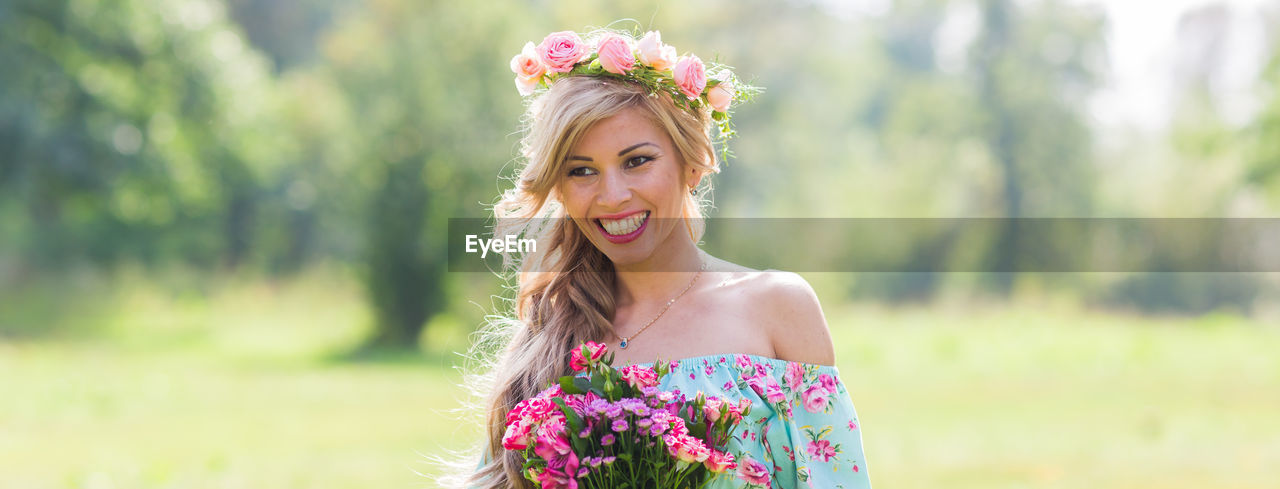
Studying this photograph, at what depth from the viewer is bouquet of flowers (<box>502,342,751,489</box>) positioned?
220 cm

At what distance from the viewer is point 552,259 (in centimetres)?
325

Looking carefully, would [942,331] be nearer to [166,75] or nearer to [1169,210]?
[1169,210]

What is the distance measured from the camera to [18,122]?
2009 cm

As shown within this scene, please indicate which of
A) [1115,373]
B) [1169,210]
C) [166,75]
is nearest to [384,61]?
[166,75]

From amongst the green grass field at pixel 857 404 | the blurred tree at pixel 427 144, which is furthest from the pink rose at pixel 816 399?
the blurred tree at pixel 427 144

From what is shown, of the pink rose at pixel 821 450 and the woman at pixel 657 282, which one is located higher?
the woman at pixel 657 282

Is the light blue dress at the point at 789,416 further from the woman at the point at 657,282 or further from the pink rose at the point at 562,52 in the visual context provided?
the pink rose at the point at 562,52

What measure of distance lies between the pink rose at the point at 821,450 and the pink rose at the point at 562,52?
3.88 feet

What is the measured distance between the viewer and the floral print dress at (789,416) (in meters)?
2.67

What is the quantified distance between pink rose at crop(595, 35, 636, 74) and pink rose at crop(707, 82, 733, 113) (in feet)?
0.78

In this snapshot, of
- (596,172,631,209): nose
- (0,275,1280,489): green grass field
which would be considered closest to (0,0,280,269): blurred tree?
(0,275,1280,489): green grass field

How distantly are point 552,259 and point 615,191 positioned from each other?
0.56 m

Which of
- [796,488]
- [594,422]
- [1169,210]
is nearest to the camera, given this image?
[594,422]

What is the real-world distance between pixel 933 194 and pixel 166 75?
1907 cm
